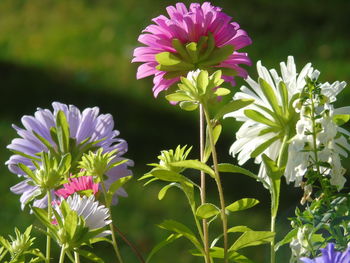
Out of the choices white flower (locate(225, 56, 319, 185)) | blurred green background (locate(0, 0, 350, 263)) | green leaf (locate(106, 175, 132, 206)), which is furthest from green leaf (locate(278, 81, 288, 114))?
blurred green background (locate(0, 0, 350, 263))

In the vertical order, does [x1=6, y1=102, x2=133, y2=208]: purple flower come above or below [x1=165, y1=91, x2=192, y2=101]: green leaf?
below

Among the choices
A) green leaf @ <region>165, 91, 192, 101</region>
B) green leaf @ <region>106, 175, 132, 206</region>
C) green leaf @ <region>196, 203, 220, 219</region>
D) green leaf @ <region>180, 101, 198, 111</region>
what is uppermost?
green leaf @ <region>165, 91, 192, 101</region>

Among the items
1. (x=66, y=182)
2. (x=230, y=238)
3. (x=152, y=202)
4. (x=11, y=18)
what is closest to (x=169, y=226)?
(x=66, y=182)

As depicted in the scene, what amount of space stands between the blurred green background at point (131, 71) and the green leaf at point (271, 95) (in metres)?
1.60

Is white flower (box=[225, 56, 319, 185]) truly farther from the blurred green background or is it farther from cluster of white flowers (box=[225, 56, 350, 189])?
the blurred green background

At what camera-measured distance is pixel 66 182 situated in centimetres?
53

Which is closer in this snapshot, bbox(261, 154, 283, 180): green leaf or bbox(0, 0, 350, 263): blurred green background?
bbox(261, 154, 283, 180): green leaf

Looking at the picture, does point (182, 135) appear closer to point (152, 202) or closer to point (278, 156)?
point (152, 202)

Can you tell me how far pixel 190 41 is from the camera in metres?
0.58

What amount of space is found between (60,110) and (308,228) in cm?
23

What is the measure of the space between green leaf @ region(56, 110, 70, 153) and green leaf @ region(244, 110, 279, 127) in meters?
0.15

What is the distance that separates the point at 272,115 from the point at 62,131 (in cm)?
17

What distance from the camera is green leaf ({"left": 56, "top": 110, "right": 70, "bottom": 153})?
23.8 inches

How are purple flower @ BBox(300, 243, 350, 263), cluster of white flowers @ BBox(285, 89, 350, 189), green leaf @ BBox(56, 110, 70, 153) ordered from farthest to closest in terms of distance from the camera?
1. green leaf @ BBox(56, 110, 70, 153)
2. cluster of white flowers @ BBox(285, 89, 350, 189)
3. purple flower @ BBox(300, 243, 350, 263)
